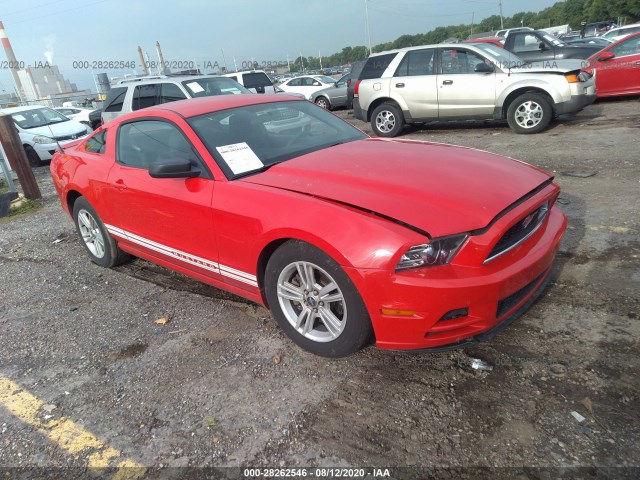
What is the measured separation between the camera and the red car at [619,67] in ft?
33.6

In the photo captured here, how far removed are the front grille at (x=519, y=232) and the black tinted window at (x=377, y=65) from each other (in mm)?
7622

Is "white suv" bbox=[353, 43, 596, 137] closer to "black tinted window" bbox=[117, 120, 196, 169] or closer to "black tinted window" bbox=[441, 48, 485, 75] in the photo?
"black tinted window" bbox=[441, 48, 485, 75]

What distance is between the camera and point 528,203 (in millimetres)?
2656

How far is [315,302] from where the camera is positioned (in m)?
2.74

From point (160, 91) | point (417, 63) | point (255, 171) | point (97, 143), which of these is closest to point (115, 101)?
point (160, 91)

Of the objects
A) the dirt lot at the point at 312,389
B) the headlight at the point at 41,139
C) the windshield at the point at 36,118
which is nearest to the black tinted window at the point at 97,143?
the dirt lot at the point at 312,389

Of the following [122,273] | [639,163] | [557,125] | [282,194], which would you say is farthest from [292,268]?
[557,125]

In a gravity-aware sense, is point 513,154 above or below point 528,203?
below

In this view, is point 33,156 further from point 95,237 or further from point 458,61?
point 458,61

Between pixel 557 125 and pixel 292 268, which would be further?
pixel 557 125

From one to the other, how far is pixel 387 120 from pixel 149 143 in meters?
6.98

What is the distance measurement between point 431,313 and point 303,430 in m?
0.87

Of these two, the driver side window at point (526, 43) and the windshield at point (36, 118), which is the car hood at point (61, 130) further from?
the driver side window at point (526, 43)

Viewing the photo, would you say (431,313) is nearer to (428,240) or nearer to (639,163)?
(428,240)
